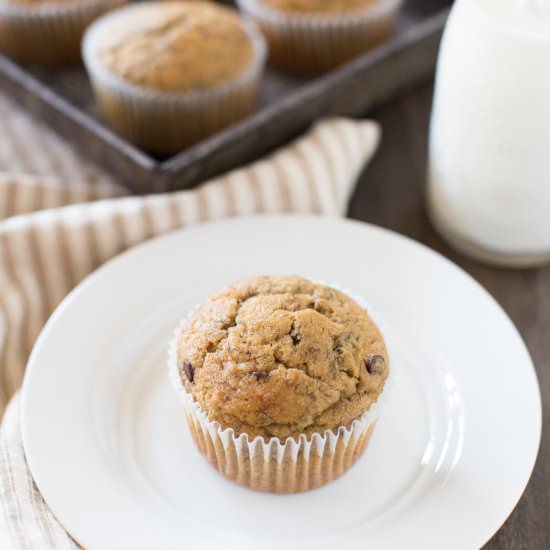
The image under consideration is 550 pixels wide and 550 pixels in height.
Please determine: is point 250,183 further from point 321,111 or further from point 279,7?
point 279,7

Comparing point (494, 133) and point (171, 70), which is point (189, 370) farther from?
point (171, 70)

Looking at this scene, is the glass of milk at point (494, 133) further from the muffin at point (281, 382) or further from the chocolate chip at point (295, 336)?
the chocolate chip at point (295, 336)

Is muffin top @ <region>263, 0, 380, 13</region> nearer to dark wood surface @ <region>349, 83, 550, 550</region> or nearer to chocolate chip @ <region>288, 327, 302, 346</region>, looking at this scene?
dark wood surface @ <region>349, 83, 550, 550</region>

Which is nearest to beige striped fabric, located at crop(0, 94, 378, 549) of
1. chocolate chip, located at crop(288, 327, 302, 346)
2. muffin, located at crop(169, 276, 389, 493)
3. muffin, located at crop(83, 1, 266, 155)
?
muffin, located at crop(83, 1, 266, 155)

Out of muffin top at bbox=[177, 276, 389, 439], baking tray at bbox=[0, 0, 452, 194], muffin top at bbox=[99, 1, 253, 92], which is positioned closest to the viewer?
muffin top at bbox=[177, 276, 389, 439]

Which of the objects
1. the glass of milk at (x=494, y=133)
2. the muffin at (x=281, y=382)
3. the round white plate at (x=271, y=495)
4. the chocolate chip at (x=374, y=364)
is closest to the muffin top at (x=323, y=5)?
the glass of milk at (x=494, y=133)

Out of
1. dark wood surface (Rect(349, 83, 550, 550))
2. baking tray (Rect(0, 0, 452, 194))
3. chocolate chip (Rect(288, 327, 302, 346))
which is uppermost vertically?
chocolate chip (Rect(288, 327, 302, 346))

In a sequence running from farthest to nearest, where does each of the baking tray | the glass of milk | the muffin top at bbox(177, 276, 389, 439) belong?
the baking tray → the glass of milk → the muffin top at bbox(177, 276, 389, 439)
